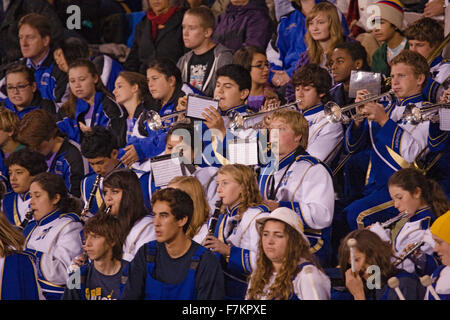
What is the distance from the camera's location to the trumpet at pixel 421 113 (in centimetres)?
613

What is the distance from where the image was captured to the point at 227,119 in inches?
271

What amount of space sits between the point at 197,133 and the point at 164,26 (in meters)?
2.38

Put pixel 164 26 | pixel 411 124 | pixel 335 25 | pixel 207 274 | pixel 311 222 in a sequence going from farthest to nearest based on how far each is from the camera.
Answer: pixel 164 26, pixel 335 25, pixel 411 124, pixel 311 222, pixel 207 274

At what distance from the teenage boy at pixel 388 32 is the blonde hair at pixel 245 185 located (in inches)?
85.0

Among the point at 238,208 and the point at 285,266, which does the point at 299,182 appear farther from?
the point at 285,266

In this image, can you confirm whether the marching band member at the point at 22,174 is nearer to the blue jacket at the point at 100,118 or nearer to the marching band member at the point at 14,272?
the blue jacket at the point at 100,118

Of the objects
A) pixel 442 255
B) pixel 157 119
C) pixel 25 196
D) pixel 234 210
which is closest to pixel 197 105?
pixel 157 119

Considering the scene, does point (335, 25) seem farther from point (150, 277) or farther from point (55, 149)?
point (150, 277)

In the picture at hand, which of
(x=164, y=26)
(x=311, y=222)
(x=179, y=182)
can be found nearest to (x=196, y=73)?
(x=164, y=26)

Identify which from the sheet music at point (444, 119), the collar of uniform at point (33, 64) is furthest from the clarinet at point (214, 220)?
the collar of uniform at point (33, 64)

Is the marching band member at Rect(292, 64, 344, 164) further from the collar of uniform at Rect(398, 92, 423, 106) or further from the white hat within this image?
the white hat

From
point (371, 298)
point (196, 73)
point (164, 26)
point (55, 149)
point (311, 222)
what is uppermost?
point (164, 26)

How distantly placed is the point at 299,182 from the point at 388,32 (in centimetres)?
226

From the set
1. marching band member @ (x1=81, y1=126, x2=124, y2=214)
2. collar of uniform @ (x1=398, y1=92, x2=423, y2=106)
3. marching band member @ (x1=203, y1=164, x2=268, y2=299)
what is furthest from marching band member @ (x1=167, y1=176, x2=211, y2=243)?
collar of uniform @ (x1=398, y1=92, x2=423, y2=106)
